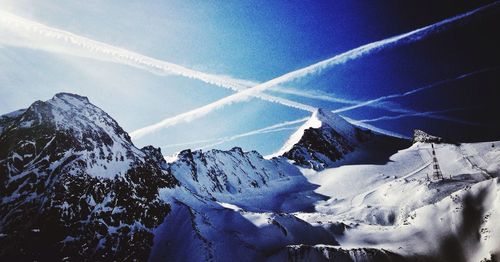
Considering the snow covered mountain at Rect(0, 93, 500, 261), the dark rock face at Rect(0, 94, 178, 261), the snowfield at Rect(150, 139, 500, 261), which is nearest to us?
the dark rock face at Rect(0, 94, 178, 261)

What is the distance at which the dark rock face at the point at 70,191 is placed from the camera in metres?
46.4

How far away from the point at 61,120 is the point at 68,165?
31.1 feet

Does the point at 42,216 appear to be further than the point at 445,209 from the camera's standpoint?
No

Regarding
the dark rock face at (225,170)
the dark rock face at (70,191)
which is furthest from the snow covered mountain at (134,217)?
the dark rock face at (225,170)

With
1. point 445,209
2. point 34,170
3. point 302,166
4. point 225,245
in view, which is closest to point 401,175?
point 302,166

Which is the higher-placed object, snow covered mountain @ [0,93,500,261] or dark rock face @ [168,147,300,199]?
dark rock face @ [168,147,300,199]

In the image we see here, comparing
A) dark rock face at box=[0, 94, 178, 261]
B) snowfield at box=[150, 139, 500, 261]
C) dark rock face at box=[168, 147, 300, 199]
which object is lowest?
snowfield at box=[150, 139, 500, 261]

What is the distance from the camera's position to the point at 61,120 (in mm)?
59188

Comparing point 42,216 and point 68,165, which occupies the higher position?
point 68,165

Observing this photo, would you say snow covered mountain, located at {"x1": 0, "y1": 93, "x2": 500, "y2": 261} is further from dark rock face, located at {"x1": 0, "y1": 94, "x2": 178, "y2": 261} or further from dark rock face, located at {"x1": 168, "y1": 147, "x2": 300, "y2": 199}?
dark rock face, located at {"x1": 168, "y1": 147, "x2": 300, "y2": 199}

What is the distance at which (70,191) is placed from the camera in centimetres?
5172

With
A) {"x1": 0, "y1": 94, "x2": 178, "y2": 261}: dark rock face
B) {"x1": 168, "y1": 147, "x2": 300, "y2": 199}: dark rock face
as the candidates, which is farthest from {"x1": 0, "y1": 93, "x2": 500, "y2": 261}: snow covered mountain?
{"x1": 168, "y1": 147, "x2": 300, "y2": 199}: dark rock face

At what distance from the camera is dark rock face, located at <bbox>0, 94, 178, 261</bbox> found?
4641 cm

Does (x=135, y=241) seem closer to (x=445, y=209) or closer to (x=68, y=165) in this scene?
(x=68, y=165)
